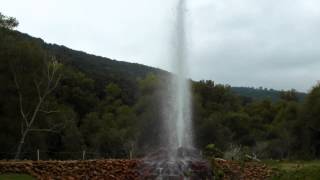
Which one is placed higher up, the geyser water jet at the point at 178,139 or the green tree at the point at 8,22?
the green tree at the point at 8,22

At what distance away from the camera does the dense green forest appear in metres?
35.8

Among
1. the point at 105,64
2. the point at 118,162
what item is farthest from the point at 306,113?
the point at 105,64

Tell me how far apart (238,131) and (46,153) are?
34108 mm

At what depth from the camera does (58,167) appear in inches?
771

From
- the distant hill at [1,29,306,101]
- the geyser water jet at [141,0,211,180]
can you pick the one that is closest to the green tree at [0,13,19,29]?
the geyser water jet at [141,0,211,180]

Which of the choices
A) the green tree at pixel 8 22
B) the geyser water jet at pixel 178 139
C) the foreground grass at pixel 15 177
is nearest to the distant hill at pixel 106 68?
the green tree at pixel 8 22

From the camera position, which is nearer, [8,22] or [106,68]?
[8,22]

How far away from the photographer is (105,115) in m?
62.9

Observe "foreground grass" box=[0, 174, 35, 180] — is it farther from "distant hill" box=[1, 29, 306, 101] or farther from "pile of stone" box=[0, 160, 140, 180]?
"distant hill" box=[1, 29, 306, 101]

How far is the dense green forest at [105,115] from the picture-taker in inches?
1407

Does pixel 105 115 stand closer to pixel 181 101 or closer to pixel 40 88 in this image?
pixel 40 88

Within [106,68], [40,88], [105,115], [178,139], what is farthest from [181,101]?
[106,68]

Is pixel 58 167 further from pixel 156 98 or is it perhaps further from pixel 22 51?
pixel 156 98

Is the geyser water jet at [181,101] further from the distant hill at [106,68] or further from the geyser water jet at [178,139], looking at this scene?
the distant hill at [106,68]
